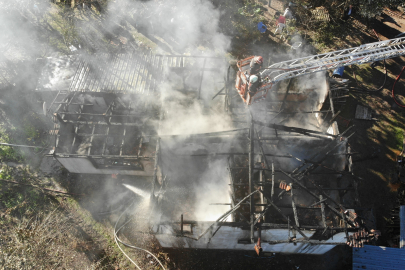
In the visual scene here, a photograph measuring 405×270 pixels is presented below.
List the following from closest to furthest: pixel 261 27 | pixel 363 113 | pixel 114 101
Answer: pixel 114 101 < pixel 363 113 < pixel 261 27

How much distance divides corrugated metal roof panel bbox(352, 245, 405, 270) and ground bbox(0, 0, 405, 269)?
99 centimetres

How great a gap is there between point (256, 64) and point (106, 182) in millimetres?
9750

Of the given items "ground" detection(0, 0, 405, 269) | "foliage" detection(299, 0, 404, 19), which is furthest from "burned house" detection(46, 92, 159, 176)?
"foliage" detection(299, 0, 404, 19)

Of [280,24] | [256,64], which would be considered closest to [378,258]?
[256,64]

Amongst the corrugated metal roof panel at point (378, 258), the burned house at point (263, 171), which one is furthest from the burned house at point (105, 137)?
the corrugated metal roof panel at point (378, 258)

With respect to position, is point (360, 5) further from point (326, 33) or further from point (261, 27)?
point (261, 27)

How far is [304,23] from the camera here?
56.2 ft

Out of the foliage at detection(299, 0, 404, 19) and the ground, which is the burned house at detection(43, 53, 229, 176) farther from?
the foliage at detection(299, 0, 404, 19)

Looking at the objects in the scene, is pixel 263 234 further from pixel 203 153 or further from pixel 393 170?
pixel 393 170

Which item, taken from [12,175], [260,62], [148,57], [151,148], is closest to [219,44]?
[148,57]

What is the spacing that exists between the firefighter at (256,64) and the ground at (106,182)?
24.0 feet

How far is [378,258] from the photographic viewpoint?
888cm

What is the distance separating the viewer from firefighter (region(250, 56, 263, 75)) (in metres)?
8.77

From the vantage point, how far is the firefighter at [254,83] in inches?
332
